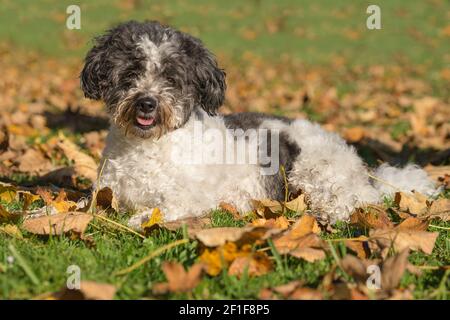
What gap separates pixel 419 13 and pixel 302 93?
1490cm

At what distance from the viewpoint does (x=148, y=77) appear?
475 cm

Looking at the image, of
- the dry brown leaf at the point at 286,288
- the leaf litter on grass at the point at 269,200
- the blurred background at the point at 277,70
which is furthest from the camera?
the blurred background at the point at 277,70

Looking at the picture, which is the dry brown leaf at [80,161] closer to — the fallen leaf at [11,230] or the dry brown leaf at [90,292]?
the fallen leaf at [11,230]

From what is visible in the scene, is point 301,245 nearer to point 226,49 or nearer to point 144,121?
point 144,121

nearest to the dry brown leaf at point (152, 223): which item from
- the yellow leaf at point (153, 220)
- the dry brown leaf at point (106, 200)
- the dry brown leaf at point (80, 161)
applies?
the yellow leaf at point (153, 220)

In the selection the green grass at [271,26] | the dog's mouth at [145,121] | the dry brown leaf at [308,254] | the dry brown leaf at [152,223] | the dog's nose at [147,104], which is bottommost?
the dry brown leaf at [308,254]

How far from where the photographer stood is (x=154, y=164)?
16.1 feet

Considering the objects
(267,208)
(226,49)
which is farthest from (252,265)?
(226,49)

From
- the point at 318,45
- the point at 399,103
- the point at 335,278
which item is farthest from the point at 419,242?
the point at 318,45

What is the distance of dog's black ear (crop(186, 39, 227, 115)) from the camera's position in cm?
493

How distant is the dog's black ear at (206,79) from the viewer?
4.93 meters

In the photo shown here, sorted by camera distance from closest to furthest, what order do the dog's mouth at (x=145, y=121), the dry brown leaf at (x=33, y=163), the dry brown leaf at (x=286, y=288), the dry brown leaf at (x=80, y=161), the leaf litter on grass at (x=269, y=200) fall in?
the dry brown leaf at (x=286, y=288)
the leaf litter on grass at (x=269, y=200)
the dog's mouth at (x=145, y=121)
the dry brown leaf at (x=80, y=161)
the dry brown leaf at (x=33, y=163)

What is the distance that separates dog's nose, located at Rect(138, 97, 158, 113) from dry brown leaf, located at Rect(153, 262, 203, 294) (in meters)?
1.87

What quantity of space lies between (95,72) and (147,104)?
0.56m
